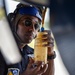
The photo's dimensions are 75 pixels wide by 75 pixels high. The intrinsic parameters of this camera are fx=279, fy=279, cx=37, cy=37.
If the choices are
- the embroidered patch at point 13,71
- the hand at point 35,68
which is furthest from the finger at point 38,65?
the embroidered patch at point 13,71

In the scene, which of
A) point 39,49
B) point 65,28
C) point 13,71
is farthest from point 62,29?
point 13,71

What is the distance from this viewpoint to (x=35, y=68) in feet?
4.68

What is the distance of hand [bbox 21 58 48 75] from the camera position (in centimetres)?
141

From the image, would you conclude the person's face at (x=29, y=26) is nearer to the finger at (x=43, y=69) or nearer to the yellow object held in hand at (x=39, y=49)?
the yellow object held in hand at (x=39, y=49)

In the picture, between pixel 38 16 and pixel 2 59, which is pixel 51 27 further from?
pixel 2 59

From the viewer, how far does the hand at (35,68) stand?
1408mm

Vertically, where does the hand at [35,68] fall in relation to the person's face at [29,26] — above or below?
below

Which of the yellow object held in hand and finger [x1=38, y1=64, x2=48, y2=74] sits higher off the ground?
the yellow object held in hand

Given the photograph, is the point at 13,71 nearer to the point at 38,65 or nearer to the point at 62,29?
the point at 38,65

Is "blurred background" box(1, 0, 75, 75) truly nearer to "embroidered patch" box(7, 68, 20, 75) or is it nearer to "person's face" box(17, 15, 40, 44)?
"person's face" box(17, 15, 40, 44)

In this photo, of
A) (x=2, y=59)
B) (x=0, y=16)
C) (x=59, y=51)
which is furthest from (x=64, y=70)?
(x=0, y=16)

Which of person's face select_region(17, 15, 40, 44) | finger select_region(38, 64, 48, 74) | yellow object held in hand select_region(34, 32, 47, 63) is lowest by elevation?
finger select_region(38, 64, 48, 74)

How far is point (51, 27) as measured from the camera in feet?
4.41

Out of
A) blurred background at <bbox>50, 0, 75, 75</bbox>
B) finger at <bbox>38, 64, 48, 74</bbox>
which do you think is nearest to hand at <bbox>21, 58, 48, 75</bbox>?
finger at <bbox>38, 64, 48, 74</bbox>
